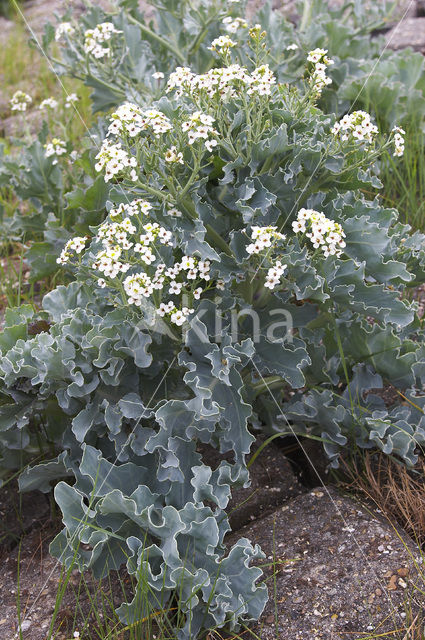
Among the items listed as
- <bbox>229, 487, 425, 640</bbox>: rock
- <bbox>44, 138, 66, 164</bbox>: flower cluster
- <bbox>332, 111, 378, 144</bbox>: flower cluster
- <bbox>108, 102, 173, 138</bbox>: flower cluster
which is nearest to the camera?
<bbox>229, 487, 425, 640</bbox>: rock

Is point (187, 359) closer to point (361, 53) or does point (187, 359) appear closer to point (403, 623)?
point (403, 623)

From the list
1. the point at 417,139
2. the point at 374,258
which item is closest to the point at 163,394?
the point at 374,258

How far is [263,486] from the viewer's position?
104 inches

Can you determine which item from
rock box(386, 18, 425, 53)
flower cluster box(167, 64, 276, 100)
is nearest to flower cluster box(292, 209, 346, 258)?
flower cluster box(167, 64, 276, 100)

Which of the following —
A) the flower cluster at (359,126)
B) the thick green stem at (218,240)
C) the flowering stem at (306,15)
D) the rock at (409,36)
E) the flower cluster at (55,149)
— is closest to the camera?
the flower cluster at (359,126)

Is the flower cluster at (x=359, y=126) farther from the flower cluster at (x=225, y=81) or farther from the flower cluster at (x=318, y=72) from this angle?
the flower cluster at (x=225, y=81)

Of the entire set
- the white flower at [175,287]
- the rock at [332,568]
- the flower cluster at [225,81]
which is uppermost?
the flower cluster at [225,81]

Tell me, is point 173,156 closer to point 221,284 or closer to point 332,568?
point 221,284

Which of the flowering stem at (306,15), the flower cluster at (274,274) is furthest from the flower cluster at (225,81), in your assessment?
the flowering stem at (306,15)

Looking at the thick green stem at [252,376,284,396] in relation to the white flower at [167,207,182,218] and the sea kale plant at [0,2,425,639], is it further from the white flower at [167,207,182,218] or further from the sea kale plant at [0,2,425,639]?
the white flower at [167,207,182,218]

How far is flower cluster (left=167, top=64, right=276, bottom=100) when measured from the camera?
2.29 m

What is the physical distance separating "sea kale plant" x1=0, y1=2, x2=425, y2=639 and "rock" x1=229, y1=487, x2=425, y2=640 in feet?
0.43

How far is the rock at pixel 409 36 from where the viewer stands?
5.02 metres

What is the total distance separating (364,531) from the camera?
2.35 meters
